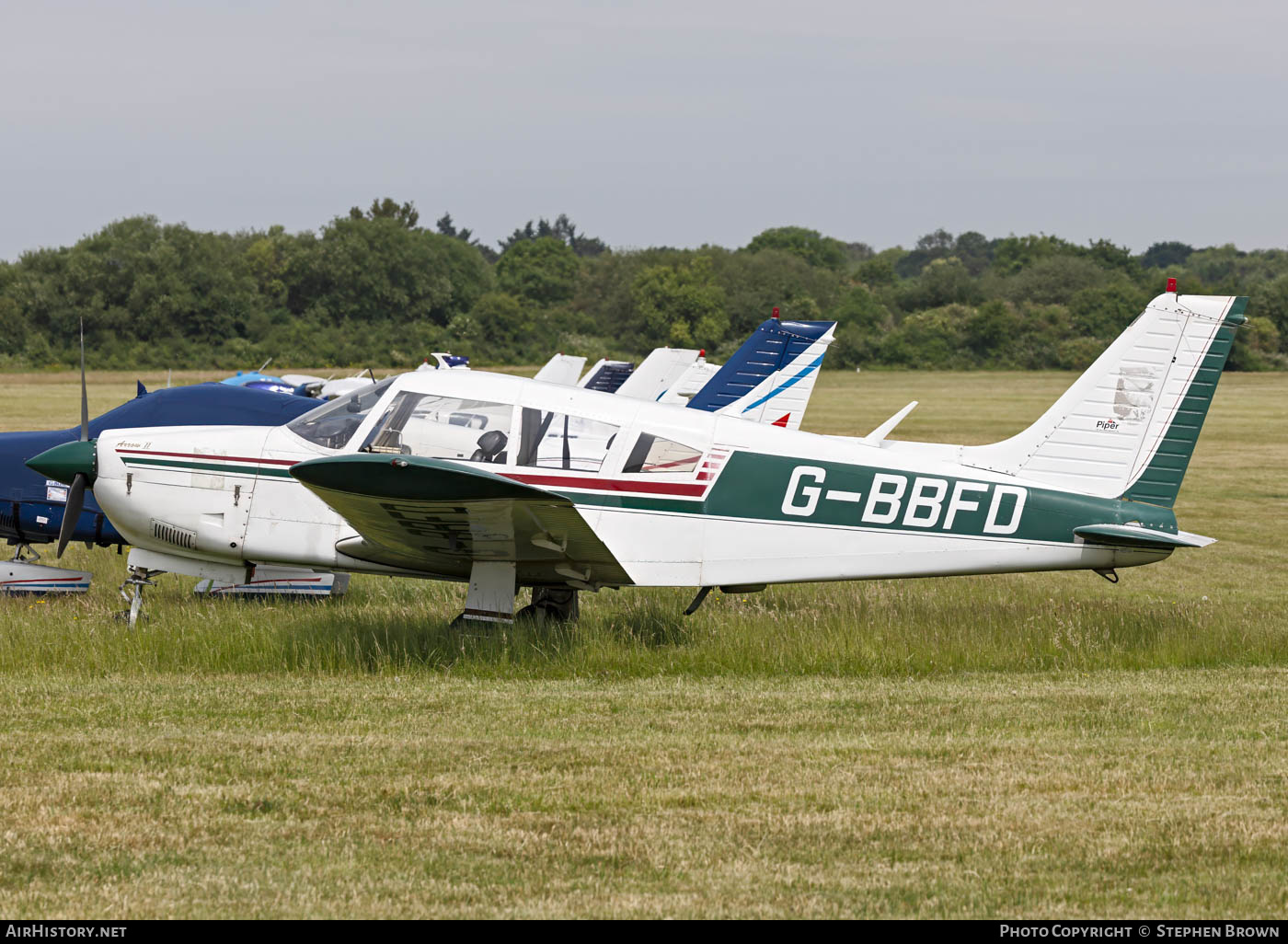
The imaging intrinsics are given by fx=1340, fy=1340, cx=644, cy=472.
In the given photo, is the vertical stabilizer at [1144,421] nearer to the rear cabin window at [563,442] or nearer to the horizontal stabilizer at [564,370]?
the rear cabin window at [563,442]

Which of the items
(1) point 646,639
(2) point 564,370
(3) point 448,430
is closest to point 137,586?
(3) point 448,430

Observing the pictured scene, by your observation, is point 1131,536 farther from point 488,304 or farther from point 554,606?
point 488,304

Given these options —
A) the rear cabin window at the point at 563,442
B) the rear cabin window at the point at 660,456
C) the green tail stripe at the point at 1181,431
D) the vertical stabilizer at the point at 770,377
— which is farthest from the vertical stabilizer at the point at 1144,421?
the vertical stabilizer at the point at 770,377

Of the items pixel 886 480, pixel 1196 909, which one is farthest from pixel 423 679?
pixel 1196 909

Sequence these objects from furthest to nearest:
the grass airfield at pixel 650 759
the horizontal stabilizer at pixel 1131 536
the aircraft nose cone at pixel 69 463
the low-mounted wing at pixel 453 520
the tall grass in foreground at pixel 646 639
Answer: the aircraft nose cone at pixel 69 463 < the horizontal stabilizer at pixel 1131 536 < the tall grass in foreground at pixel 646 639 < the low-mounted wing at pixel 453 520 < the grass airfield at pixel 650 759

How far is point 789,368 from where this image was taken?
47.0 ft

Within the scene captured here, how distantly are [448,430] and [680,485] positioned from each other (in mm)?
1505

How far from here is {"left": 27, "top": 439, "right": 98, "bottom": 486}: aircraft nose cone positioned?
352 inches

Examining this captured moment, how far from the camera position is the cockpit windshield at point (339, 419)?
863cm

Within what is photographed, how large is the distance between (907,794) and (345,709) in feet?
9.93

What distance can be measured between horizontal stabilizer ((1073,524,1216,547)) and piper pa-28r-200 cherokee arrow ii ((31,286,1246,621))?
0.5 inches

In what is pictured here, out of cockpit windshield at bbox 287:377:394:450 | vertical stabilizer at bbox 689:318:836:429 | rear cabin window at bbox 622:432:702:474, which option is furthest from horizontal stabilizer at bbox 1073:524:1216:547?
vertical stabilizer at bbox 689:318:836:429

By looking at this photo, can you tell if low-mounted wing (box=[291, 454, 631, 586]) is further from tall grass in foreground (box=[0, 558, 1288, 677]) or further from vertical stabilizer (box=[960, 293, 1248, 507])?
vertical stabilizer (box=[960, 293, 1248, 507])

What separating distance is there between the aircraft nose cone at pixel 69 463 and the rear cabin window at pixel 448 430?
1.99 meters
